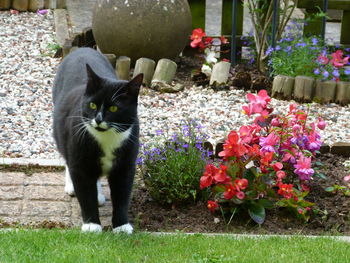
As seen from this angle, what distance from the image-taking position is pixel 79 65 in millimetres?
5203

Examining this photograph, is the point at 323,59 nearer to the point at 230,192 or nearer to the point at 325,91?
the point at 325,91

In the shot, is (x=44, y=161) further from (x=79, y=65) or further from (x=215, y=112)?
(x=215, y=112)

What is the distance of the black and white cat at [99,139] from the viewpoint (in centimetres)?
428

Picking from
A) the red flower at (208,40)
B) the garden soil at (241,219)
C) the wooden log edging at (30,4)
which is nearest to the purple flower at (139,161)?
the garden soil at (241,219)

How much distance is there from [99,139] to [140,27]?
414cm

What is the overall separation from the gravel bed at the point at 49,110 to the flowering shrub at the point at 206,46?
48 centimetres

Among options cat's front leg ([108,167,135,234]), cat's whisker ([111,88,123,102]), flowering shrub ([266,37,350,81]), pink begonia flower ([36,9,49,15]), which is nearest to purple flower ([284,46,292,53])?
flowering shrub ([266,37,350,81])

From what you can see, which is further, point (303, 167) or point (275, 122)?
point (275, 122)

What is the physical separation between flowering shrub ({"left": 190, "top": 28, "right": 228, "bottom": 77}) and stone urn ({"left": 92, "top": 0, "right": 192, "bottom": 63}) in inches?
7.4

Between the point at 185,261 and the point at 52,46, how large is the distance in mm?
5854

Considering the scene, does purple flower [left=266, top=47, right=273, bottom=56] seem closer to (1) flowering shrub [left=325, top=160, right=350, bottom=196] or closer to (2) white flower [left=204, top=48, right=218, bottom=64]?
(2) white flower [left=204, top=48, right=218, bottom=64]

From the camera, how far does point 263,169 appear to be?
502 centimetres

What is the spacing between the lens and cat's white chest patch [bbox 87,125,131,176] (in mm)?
4391

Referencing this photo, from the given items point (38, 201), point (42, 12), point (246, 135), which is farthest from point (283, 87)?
point (42, 12)
